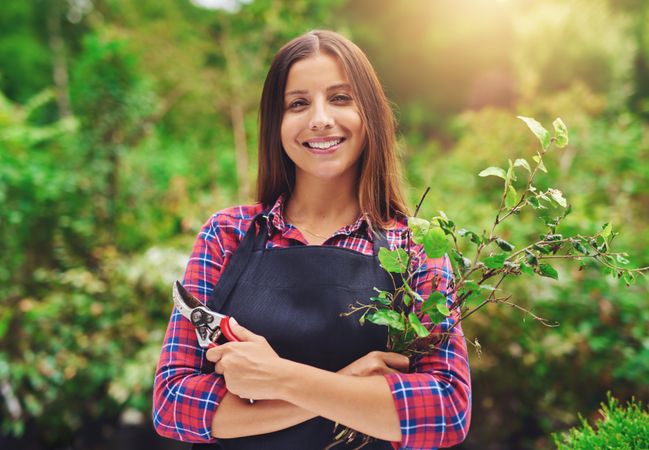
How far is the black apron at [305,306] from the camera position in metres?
1.14

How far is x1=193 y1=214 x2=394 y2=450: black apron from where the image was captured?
1140 millimetres

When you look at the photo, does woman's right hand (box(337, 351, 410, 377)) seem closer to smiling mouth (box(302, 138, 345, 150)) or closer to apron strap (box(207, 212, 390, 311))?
apron strap (box(207, 212, 390, 311))

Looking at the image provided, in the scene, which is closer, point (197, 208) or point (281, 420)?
point (281, 420)

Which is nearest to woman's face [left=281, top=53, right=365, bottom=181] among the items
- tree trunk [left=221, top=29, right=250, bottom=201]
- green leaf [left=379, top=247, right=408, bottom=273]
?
green leaf [left=379, top=247, right=408, bottom=273]

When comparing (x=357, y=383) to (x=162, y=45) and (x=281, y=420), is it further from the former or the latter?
(x=162, y=45)

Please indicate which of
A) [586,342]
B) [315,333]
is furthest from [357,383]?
[586,342]

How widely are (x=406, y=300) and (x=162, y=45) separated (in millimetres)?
6718

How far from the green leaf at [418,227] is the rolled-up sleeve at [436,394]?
0.35 ft

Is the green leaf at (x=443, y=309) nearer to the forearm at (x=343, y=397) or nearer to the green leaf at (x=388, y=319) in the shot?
the green leaf at (x=388, y=319)

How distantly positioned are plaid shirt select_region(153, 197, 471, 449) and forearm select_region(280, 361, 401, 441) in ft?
0.07

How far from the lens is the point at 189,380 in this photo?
1.14 m

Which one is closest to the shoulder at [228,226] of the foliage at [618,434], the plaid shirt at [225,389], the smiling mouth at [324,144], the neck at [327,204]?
the plaid shirt at [225,389]

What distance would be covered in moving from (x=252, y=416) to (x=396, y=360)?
299mm

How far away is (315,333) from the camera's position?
1.14 metres
